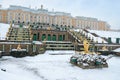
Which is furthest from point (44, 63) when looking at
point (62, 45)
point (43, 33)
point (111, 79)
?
point (43, 33)

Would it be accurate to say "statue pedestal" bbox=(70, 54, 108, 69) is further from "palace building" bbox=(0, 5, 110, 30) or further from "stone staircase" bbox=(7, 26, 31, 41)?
"palace building" bbox=(0, 5, 110, 30)

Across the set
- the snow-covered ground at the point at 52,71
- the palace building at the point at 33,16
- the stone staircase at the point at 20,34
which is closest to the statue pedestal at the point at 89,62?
the snow-covered ground at the point at 52,71

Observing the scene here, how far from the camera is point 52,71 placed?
18.7 metres

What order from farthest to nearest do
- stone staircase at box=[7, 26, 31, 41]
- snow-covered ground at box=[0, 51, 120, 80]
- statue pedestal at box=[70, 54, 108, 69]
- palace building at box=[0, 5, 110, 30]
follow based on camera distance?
palace building at box=[0, 5, 110, 30]
stone staircase at box=[7, 26, 31, 41]
statue pedestal at box=[70, 54, 108, 69]
snow-covered ground at box=[0, 51, 120, 80]

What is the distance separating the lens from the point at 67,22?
9906 cm

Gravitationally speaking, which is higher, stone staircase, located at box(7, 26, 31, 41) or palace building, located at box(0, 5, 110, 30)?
palace building, located at box(0, 5, 110, 30)

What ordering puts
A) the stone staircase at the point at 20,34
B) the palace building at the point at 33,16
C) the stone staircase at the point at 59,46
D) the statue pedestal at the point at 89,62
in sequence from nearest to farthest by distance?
1. the statue pedestal at the point at 89,62
2. the stone staircase at the point at 59,46
3. the stone staircase at the point at 20,34
4. the palace building at the point at 33,16

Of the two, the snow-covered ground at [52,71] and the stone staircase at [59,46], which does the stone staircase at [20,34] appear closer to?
the stone staircase at [59,46]

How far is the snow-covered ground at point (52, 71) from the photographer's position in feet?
54.8

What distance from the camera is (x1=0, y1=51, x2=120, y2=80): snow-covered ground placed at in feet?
54.8

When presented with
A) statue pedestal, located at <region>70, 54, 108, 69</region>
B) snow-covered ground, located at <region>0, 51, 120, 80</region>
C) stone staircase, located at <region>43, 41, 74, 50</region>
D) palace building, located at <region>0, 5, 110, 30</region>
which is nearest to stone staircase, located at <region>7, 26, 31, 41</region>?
stone staircase, located at <region>43, 41, 74, 50</region>

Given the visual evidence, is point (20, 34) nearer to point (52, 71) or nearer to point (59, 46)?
point (59, 46)

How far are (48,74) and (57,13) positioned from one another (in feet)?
262

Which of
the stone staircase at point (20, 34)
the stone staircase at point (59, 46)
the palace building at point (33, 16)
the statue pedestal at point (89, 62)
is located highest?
the palace building at point (33, 16)
